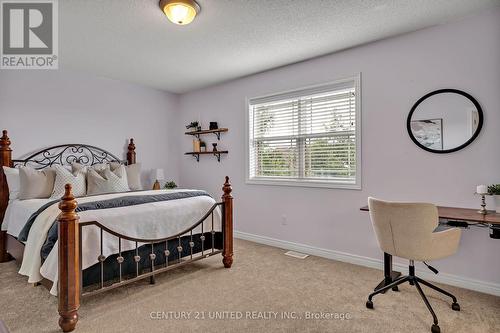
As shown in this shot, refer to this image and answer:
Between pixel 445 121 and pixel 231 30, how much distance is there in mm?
2233

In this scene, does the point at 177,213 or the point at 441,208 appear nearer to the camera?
the point at 441,208

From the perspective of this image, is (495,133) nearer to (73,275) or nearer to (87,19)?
(73,275)

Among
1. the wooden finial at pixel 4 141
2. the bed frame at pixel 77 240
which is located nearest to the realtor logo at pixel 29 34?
the wooden finial at pixel 4 141

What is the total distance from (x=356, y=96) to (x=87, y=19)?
2.82 meters

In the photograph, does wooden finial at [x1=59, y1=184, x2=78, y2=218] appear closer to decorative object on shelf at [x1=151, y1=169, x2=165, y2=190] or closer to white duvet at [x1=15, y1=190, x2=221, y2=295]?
white duvet at [x1=15, y1=190, x2=221, y2=295]

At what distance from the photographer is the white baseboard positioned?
257 centimetres

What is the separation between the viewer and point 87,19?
263 centimetres

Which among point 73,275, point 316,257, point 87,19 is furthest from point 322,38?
point 73,275

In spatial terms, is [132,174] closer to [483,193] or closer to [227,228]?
[227,228]

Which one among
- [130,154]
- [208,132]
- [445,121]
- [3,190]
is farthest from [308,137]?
[3,190]

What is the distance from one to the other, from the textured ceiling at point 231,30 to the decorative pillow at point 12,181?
1488mm

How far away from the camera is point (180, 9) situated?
2314 mm

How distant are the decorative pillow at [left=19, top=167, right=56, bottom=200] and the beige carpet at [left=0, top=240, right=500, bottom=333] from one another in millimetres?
826

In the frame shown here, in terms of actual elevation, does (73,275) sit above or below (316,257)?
above
